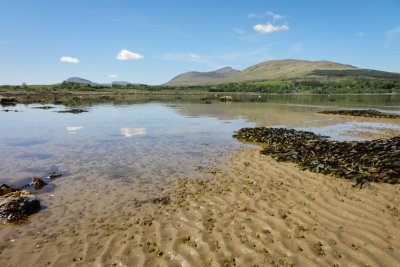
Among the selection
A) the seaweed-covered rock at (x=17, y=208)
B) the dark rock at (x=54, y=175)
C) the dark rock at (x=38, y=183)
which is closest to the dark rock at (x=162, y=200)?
the seaweed-covered rock at (x=17, y=208)

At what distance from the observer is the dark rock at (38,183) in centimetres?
1272

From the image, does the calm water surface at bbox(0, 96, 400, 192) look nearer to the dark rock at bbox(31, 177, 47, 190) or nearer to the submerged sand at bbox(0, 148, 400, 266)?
the dark rock at bbox(31, 177, 47, 190)

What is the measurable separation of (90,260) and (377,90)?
746 ft

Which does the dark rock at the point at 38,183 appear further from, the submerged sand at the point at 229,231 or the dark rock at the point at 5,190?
the submerged sand at the point at 229,231

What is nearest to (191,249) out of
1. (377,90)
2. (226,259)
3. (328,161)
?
(226,259)

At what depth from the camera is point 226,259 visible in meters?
7.26

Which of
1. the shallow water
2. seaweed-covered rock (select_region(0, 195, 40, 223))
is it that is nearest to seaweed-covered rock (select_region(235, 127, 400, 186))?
the shallow water

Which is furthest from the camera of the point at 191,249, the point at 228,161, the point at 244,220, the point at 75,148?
the point at 75,148

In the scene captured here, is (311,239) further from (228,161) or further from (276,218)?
(228,161)

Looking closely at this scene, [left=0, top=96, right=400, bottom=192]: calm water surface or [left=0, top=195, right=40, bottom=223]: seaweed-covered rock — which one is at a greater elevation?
[left=0, top=195, right=40, bottom=223]: seaweed-covered rock

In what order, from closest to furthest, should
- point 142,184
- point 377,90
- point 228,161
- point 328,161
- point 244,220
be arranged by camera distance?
point 244,220 < point 142,184 < point 328,161 < point 228,161 < point 377,90

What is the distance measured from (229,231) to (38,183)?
29.1 ft

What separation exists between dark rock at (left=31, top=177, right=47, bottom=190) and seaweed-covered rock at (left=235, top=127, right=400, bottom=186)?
12.0 meters

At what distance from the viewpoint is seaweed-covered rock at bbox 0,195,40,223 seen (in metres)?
9.69
